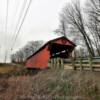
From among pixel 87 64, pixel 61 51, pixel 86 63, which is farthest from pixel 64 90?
pixel 61 51

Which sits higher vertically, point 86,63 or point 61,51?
point 61,51

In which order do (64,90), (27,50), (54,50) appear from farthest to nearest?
(27,50)
(54,50)
(64,90)

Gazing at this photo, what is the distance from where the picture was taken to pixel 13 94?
1151cm

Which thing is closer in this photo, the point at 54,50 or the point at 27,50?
the point at 54,50

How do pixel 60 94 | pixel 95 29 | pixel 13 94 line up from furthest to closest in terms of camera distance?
1. pixel 95 29
2. pixel 13 94
3. pixel 60 94

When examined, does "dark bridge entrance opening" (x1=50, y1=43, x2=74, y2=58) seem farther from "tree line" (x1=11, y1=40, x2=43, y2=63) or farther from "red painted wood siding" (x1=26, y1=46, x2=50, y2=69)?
"tree line" (x1=11, y1=40, x2=43, y2=63)

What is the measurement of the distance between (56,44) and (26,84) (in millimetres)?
12211

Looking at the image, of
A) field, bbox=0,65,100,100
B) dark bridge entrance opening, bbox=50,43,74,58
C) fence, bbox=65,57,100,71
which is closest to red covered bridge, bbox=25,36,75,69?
dark bridge entrance opening, bbox=50,43,74,58

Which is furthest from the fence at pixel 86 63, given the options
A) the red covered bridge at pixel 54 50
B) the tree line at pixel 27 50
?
the tree line at pixel 27 50

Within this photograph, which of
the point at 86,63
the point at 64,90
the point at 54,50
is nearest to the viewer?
the point at 64,90

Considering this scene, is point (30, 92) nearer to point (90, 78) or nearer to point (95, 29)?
point (90, 78)

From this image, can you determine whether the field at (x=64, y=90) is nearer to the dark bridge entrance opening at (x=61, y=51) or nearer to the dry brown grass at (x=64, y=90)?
the dry brown grass at (x=64, y=90)

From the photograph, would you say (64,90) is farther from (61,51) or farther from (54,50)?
(61,51)

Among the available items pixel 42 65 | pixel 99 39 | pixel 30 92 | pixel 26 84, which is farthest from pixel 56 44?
pixel 99 39
